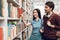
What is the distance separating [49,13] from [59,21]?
0.26 metres

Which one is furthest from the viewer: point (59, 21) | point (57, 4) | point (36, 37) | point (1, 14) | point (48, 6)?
point (57, 4)

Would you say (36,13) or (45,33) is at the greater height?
(36,13)

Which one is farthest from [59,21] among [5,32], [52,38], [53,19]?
[5,32]

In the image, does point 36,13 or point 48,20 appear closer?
point 48,20

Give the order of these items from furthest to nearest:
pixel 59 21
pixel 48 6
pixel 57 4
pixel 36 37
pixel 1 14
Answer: pixel 57 4
pixel 36 37
pixel 48 6
pixel 59 21
pixel 1 14

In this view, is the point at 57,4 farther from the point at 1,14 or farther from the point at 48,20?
the point at 1,14

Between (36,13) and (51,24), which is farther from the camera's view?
(36,13)

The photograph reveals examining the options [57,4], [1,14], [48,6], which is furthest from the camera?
[57,4]

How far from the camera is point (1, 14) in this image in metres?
1.69

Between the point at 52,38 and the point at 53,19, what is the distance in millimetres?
347

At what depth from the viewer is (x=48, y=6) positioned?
9.37 ft

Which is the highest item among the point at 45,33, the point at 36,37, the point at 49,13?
the point at 49,13

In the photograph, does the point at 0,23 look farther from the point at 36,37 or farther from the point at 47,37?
the point at 36,37

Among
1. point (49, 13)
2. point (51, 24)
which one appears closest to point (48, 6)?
point (49, 13)
